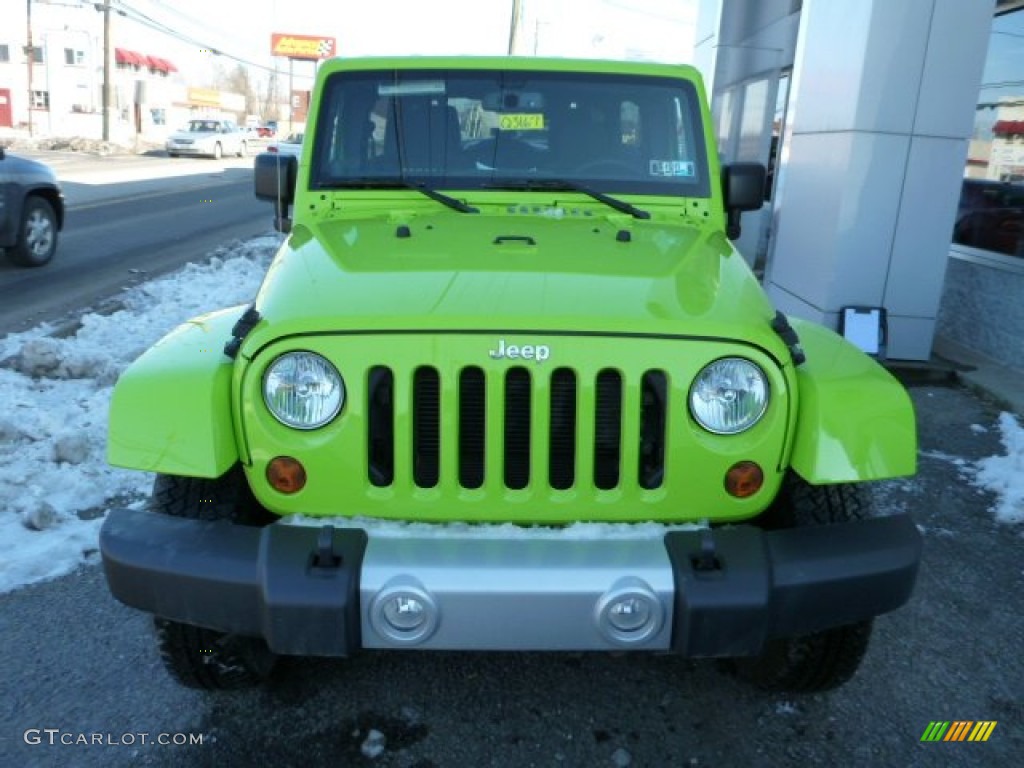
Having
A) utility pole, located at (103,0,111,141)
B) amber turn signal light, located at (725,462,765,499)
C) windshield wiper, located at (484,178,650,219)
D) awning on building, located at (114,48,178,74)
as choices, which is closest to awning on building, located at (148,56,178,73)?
awning on building, located at (114,48,178,74)

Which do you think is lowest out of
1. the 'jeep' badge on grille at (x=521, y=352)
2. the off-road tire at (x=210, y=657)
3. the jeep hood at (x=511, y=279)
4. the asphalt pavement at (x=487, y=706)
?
the asphalt pavement at (x=487, y=706)

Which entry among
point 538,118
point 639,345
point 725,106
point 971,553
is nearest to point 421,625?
point 639,345

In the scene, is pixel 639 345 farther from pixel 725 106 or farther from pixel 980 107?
pixel 725 106

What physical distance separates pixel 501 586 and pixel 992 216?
6.97 m

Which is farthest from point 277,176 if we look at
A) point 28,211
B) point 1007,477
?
point 28,211

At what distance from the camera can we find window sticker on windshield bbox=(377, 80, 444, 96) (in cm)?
369

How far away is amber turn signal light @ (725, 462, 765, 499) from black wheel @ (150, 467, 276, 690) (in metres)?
1.25

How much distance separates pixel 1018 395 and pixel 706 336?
14.7 feet

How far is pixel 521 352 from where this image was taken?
2.24 m

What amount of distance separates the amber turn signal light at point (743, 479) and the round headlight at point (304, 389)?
39.0 inches

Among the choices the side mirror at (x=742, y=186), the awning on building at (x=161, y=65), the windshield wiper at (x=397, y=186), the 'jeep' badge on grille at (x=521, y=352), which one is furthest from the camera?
the awning on building at (x=161, y=65)

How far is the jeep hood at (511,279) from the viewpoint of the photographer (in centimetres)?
229

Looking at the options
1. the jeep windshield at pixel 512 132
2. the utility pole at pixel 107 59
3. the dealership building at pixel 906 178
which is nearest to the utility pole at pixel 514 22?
the utility pole at pixel 107 59

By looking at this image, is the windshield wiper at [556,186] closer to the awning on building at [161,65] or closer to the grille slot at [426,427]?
the grille slot at [426,427]
